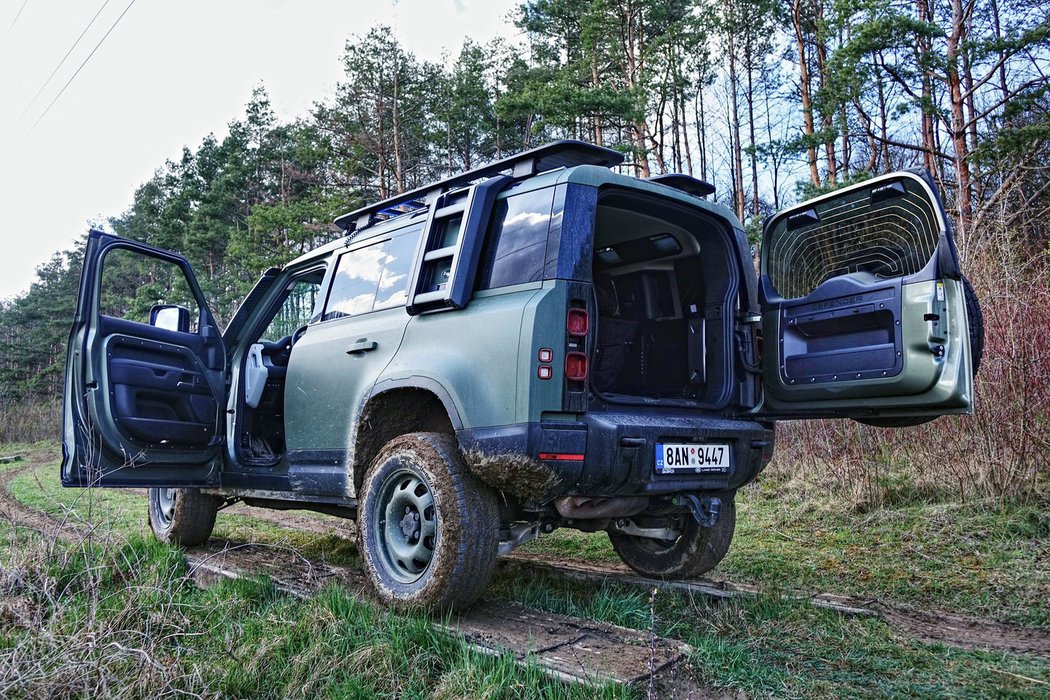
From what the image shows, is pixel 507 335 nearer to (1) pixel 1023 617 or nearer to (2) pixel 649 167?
(1) pixel 1023 617

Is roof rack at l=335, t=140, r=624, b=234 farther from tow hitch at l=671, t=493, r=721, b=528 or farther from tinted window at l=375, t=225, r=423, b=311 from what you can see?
tow hitch at l=671, t=493, r=721, b=528

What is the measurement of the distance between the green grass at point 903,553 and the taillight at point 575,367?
1.76m

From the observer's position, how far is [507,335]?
3188mm

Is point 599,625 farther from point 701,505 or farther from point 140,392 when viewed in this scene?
point 140,392

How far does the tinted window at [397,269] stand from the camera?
13.4 feet

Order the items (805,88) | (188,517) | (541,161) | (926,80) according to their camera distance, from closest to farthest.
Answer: (541,161)
(188,517)
(926,80)
(805,88)

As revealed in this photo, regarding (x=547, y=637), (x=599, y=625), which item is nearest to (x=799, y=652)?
(x=599, y=625)

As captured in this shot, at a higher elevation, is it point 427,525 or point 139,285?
point 139,285

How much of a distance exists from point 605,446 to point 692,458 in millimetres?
597

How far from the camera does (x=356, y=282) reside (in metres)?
4.56

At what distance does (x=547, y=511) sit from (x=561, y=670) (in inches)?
38.6

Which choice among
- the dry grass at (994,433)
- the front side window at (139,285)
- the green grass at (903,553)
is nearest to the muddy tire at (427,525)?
the green grass at (903,553)

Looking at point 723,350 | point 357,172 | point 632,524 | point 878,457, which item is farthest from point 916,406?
point 357,172

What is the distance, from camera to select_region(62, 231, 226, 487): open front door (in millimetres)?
4375
